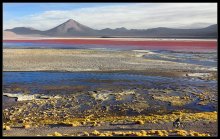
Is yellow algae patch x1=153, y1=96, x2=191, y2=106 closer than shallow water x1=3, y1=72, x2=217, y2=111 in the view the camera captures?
Yes

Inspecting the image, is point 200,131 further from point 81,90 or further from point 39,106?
point 81,90

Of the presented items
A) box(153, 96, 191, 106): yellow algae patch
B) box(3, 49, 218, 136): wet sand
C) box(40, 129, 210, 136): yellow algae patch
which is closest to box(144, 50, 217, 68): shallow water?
box(3, 49, 218, 136): wet sand

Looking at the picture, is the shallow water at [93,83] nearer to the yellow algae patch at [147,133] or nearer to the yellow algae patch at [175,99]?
the yellow algae patch at [175,99]

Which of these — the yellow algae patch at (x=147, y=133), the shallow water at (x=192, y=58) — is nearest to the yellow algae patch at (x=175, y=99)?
the yellow algae patch at (x=147, y=133)

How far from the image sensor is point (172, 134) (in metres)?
10.8

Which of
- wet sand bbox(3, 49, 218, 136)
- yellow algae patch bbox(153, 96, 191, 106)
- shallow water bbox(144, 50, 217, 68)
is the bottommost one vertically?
shallow water bbox(144, 50, 217, 68)

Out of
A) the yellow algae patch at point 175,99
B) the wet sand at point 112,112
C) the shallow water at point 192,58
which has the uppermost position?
the wet sand at point 112,112

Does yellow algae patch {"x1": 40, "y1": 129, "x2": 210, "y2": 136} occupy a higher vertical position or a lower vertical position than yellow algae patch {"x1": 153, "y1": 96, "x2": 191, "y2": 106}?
higher

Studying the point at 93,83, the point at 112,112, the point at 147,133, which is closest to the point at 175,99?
the point at 112,112

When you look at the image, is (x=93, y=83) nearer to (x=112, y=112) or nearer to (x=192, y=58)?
(x=112, y=112)

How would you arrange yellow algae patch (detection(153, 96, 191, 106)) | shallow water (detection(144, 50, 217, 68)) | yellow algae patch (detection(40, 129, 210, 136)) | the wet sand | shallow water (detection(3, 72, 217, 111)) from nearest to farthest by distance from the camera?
yellow algae patch (detection(40, 129, 210, 136))
the wet sand
yellow algae patch (detection(153, 96, 191, 106))
shallow water (detection(3, 72, 217, 111))
shallow water (detection(144, 50, 217, 68))

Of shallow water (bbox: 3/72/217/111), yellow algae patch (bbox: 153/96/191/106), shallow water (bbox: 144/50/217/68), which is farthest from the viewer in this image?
shallow water (bbox: 144/50/217/68)

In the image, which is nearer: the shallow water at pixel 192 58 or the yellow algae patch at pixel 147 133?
the yellow algae patch at pixel 147 133

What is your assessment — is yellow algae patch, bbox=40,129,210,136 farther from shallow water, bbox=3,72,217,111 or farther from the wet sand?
shallow water, bbox=3,72,217,111
